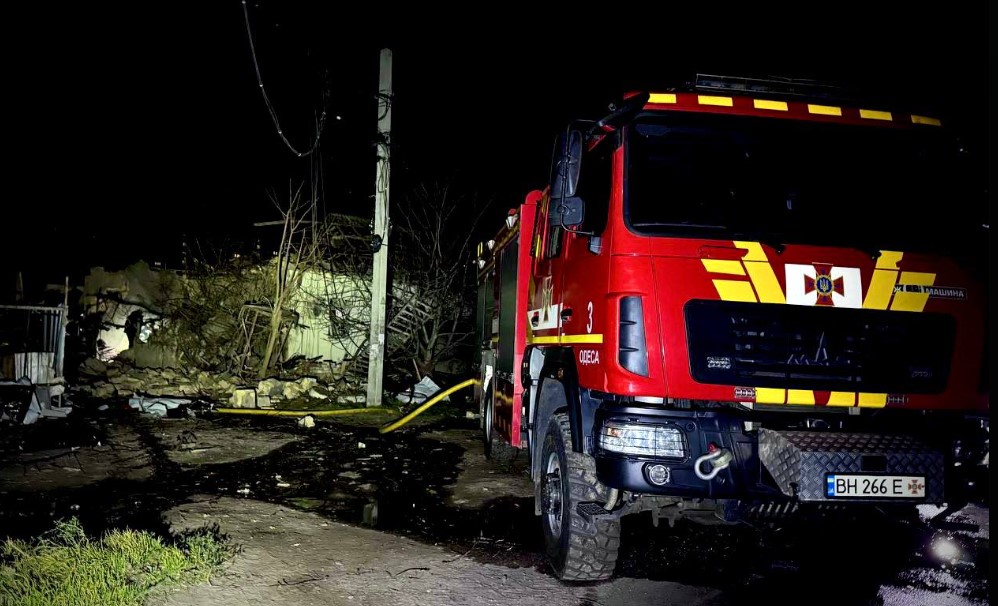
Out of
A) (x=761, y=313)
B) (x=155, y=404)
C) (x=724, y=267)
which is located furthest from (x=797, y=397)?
(x=155, y=404)

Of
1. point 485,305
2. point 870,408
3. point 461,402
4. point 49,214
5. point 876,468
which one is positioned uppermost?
point 49,214

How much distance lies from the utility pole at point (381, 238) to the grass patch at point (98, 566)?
8.37 meters

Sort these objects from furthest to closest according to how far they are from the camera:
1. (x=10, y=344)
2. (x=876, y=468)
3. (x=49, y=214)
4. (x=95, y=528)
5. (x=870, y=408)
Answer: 1. (x=49, y=214)
2. (x=10, y=344)
3. (x=95, y=528)
4. (x=870, y=408)
5. (x=876, y=468)

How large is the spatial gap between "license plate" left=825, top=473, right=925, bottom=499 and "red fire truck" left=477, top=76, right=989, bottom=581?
0.01m

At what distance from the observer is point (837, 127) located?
4.10m

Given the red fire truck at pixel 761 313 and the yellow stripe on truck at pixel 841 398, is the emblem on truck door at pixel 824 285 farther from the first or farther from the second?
the yellow stripe on truck at pixel 841 398

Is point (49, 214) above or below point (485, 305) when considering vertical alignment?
above

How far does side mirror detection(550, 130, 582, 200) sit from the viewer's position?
4.14m

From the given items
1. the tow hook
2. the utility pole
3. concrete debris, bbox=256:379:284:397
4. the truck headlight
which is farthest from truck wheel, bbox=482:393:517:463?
concrete debris, bbox=256:379:284:397

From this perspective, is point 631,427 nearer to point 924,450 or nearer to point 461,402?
point 924,450

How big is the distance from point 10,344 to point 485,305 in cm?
778

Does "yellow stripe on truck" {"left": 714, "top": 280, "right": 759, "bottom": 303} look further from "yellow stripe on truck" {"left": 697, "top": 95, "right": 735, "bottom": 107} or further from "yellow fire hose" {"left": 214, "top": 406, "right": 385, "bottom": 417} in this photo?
"yellow fire hose" {"left": 214, "top": 406, "right": 385, "bottom": 417}

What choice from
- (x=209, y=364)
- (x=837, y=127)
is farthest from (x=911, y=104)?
(x=209, y=364)

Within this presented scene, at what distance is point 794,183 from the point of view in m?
3.95
